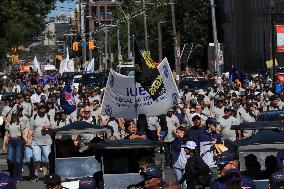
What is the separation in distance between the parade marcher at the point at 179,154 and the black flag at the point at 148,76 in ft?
8.95

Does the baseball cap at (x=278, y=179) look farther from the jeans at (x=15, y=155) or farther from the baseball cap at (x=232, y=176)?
the jeans at (x=15, y=155)

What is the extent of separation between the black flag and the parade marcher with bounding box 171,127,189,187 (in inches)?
107

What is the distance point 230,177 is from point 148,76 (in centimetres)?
1108

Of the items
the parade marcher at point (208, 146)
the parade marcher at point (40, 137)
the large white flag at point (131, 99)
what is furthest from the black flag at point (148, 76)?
the parade marcher at point (208, 146)

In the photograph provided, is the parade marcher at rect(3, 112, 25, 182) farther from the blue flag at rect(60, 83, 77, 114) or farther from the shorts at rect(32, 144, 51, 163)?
the blue flag at rect(60, 83, 77, 114)

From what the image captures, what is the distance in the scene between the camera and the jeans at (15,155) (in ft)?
76.0

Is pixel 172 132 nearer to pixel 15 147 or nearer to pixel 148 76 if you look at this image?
pixel 148 76

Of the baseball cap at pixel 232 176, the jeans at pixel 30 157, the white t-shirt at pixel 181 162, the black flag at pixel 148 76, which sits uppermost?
the baseball cap at pixel 232 176

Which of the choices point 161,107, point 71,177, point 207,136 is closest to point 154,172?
point 71,177

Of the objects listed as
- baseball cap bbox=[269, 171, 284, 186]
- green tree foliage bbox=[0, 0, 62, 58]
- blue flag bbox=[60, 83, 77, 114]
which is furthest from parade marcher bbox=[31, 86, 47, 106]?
green tree foliage bbox=[0, 0, 62, 58]

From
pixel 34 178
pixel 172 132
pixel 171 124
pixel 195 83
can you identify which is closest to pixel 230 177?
pixel 34 178

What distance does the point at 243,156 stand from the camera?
49.9ft

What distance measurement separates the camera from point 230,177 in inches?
454

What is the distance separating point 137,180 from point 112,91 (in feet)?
25.5
